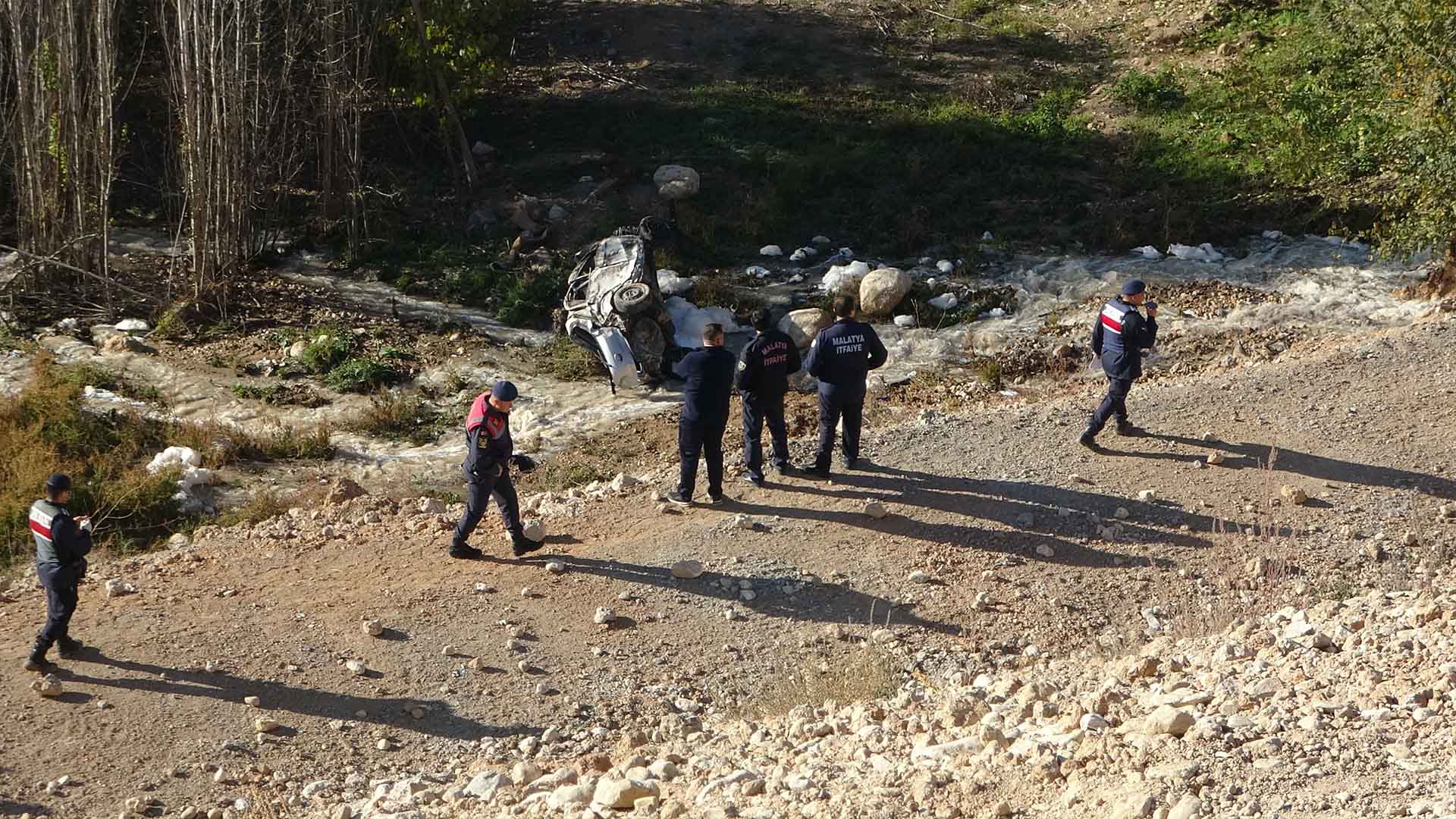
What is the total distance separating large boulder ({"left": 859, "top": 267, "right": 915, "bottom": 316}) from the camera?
576 inches

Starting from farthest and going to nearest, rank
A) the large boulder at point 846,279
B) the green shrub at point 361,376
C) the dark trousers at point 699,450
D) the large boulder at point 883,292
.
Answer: the large boulder at point 846,279, the large boulder at point 883,292, the green shrub at point 361,376, the dark trousers at point 699,450

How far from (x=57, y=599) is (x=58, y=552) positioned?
0.31 m

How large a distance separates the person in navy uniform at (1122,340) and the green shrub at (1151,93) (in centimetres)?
1020

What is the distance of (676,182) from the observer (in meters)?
18.2

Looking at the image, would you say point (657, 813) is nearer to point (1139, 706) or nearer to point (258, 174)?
point (1139, 706)

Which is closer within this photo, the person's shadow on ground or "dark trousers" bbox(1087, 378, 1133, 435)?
the person's shadow on ground

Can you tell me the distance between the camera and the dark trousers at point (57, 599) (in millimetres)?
7598

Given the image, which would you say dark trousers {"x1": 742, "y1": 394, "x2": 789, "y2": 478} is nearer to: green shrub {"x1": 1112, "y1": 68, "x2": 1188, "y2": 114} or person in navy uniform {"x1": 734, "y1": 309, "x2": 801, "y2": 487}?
person in navy uniform {"x1": 734, "y1": 309, "x2": 801, "y2": 487}

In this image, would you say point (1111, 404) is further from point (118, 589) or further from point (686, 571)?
point (118, 589)

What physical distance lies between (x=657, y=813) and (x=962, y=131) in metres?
14.7

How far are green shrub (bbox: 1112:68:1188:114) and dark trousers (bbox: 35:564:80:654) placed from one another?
16.5 meters

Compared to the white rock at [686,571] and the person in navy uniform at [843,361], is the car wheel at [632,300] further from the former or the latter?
the white rock at [686,571]

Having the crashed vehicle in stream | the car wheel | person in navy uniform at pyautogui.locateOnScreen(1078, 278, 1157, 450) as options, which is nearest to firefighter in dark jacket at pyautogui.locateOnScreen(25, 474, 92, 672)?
the crashed vehicle in stream

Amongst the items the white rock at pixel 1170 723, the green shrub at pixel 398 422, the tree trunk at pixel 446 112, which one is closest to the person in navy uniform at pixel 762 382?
the green shrub at pixel 398 422
